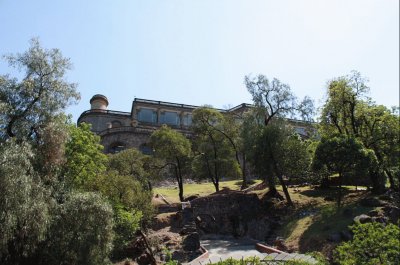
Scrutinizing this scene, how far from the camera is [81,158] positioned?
22266mm

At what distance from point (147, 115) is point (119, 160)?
97.4 feet

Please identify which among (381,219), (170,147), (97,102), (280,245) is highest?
(97,102)

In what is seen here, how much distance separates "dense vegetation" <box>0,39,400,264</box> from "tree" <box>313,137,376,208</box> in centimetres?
6

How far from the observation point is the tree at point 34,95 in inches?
653

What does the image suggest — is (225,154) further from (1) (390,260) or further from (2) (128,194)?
(1) (390,260)

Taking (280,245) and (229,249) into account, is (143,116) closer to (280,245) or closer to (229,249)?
(229,249)

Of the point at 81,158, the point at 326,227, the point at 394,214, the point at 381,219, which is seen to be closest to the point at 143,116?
the point at 81,158

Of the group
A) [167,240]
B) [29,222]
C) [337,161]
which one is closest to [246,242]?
[167,240]

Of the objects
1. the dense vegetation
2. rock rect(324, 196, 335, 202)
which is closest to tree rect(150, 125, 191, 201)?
the dense vegetation

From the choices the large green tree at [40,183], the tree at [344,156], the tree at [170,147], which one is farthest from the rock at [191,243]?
the tree at [170,147]

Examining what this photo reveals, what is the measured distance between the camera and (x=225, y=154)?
3697 centimetres

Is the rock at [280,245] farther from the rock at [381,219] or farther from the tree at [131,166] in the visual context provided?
the tree at [131,166]

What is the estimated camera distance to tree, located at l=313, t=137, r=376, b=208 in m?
23.5

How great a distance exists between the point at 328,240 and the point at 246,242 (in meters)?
6.75
